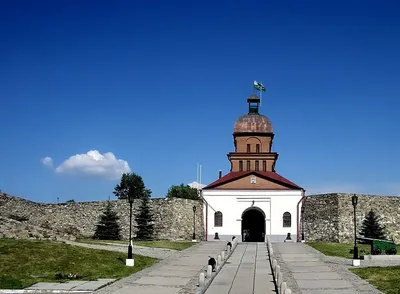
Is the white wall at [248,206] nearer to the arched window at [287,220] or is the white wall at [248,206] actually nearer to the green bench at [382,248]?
the arched window at [287,220]

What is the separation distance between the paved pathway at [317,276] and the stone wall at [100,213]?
63.7 ft

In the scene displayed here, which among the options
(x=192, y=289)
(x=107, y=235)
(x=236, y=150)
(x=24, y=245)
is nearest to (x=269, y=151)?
(x=236, y=150)

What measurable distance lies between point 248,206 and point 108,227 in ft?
41.9

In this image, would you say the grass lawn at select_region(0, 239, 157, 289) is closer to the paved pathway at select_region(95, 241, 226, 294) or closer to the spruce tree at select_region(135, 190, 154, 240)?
the paved pathway at select_region(95, 241, 226, 294)

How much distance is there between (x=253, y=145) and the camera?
55.7 metres

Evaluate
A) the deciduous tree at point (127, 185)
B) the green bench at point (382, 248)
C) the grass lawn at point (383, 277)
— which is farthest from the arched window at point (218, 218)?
the deciduous tree at point (127, 185)

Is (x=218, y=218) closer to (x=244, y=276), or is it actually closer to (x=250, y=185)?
(x=250, y=185)

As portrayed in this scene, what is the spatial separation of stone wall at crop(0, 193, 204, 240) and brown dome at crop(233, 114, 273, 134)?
9534 mm

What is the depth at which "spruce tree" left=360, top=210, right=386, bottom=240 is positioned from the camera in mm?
44625

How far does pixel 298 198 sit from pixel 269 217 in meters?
3.11

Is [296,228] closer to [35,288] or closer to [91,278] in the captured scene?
[91,278]

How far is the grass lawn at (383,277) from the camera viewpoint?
18.2 metres

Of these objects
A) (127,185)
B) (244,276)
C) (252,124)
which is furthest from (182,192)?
(244,276)

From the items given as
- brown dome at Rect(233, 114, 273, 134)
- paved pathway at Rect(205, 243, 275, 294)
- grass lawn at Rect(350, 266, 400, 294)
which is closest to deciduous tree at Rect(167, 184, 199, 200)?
brown dome at Rect(233, 114, 273, 134)
